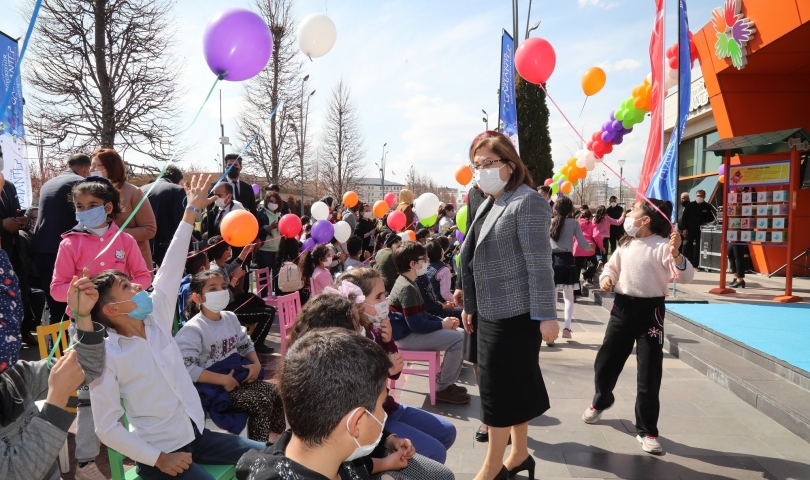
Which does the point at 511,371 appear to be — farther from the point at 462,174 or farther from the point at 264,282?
the point at 462,174

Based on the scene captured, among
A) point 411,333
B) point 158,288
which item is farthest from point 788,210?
point 158,288

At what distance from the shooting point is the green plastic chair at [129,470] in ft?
7.27

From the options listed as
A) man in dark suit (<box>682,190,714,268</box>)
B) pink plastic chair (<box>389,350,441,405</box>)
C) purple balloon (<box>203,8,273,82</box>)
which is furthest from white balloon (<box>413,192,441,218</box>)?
man in dark suit (<box>682,190,714,268</box>)

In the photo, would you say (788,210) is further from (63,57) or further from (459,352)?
(63,57)

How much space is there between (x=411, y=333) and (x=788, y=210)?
7.06m

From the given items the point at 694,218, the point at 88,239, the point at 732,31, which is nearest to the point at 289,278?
the point at 88,239

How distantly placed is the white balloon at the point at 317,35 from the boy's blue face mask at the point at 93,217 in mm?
2270

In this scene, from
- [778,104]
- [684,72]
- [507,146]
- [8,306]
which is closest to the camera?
[8,306]

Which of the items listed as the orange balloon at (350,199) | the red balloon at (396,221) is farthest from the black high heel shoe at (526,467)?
the orange balloon at (350,199)

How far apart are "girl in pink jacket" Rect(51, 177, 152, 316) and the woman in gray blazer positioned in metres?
2.26

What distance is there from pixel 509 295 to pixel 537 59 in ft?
12.1

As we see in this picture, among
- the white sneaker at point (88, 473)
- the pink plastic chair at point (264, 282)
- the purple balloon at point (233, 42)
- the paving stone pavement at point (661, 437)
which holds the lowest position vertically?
the paving stone pavement at point (661, 437)

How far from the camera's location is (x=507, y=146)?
2916 millimetres

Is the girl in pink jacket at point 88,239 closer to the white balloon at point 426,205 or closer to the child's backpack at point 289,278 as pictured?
the child's backpack at point 289,278
